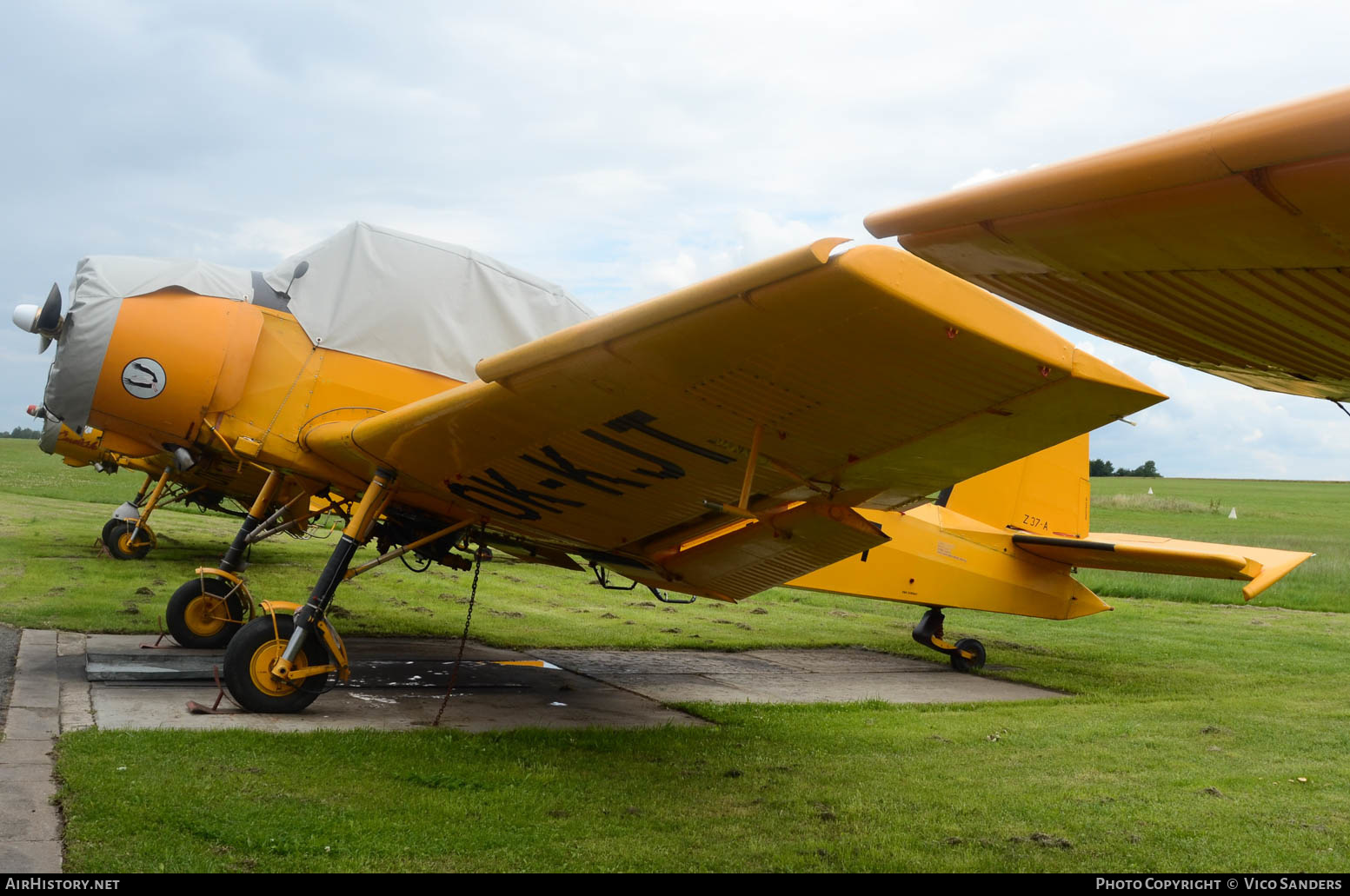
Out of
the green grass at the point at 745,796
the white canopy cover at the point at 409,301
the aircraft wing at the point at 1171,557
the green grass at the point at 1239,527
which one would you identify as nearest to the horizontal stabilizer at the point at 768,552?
the green grass at the point at 745,796

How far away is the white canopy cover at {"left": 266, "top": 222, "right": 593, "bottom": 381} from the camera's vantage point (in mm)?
6789

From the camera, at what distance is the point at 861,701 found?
791cm

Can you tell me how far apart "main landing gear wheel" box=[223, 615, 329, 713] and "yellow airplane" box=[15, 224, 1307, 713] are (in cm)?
1

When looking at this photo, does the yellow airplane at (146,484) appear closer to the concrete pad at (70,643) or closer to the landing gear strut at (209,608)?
the concrete pad at (70,643)

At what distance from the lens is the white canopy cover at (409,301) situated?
679 centimetres

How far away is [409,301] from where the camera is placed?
695 cm

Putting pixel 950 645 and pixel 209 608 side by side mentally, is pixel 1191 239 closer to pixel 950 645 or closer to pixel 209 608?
pixel 209 608

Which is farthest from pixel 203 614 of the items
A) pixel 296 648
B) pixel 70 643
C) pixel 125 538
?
pixel 125 538

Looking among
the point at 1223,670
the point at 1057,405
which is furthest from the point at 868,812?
the point at 1223,670

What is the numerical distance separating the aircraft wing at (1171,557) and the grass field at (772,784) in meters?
1.13

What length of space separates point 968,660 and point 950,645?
1.48ft
